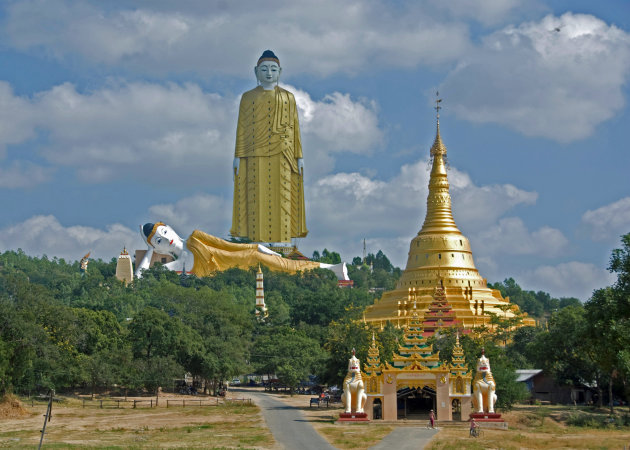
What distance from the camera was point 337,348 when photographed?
57.6m

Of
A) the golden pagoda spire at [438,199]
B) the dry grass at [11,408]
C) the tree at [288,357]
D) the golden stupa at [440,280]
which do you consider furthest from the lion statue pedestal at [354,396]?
the golden pagoda spire at [438,199]

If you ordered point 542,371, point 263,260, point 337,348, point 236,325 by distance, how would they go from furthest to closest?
1. point 263,260
2. point 236,325
3. point 542,371
4. point 337,348

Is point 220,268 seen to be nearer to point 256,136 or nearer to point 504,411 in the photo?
point 256,136

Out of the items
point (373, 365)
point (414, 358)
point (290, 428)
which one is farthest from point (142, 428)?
point (414, 358)

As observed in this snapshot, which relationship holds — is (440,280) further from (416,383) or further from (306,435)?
(306,435)

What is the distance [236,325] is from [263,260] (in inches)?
2115

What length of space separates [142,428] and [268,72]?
95357mm

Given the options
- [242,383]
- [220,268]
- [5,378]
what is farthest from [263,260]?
[5,378]

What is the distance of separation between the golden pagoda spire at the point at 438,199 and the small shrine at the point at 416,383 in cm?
4108

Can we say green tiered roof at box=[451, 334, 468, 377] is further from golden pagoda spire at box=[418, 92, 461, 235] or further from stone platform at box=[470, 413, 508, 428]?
golden pagoda spire at box=[418, 92, 461, 235]

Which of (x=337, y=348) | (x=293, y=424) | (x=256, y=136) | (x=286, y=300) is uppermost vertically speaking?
(x=256, y=136)

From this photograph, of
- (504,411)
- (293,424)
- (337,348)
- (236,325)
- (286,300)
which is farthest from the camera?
(286,300)

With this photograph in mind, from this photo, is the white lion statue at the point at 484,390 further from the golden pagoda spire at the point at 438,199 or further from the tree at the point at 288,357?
the golden pagoda spire at the point at 438,199

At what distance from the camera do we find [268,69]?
5276 inches
